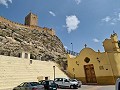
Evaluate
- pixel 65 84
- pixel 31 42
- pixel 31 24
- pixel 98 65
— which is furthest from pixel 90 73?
pixel 31 24

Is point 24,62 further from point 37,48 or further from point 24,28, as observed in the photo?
point 24,28

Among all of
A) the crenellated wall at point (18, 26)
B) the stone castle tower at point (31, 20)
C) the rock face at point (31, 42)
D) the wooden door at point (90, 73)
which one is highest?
the stone castle tower at point (31, 20)

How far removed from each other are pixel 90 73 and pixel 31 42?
33.1 meters

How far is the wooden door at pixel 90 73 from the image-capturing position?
2464 centimetres

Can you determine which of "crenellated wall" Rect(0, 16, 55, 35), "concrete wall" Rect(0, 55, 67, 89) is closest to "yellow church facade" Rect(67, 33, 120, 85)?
"concrete wall" Rect(0, 55, 67, 89)

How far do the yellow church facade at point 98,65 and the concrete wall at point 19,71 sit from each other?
5030 mm

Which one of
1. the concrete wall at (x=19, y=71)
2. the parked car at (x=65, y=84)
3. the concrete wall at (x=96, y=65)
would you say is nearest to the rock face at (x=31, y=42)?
the concrete wall at (x=96, y=65)

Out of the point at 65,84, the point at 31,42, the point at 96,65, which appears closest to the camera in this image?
the point at 65,84

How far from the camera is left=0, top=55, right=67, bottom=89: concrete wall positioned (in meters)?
16.9

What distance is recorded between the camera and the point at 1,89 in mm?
15477

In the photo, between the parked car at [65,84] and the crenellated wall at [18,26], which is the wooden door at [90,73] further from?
the crenellated wall at [18,26]

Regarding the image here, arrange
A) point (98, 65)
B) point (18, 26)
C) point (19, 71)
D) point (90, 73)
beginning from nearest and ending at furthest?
1. point (19, 71)
2. point (98, 65)
3. point (90, 73)
4. point (18, 26)

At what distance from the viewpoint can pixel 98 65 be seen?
24031 mm

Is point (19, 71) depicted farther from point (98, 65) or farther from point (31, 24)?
point (31, 24)
